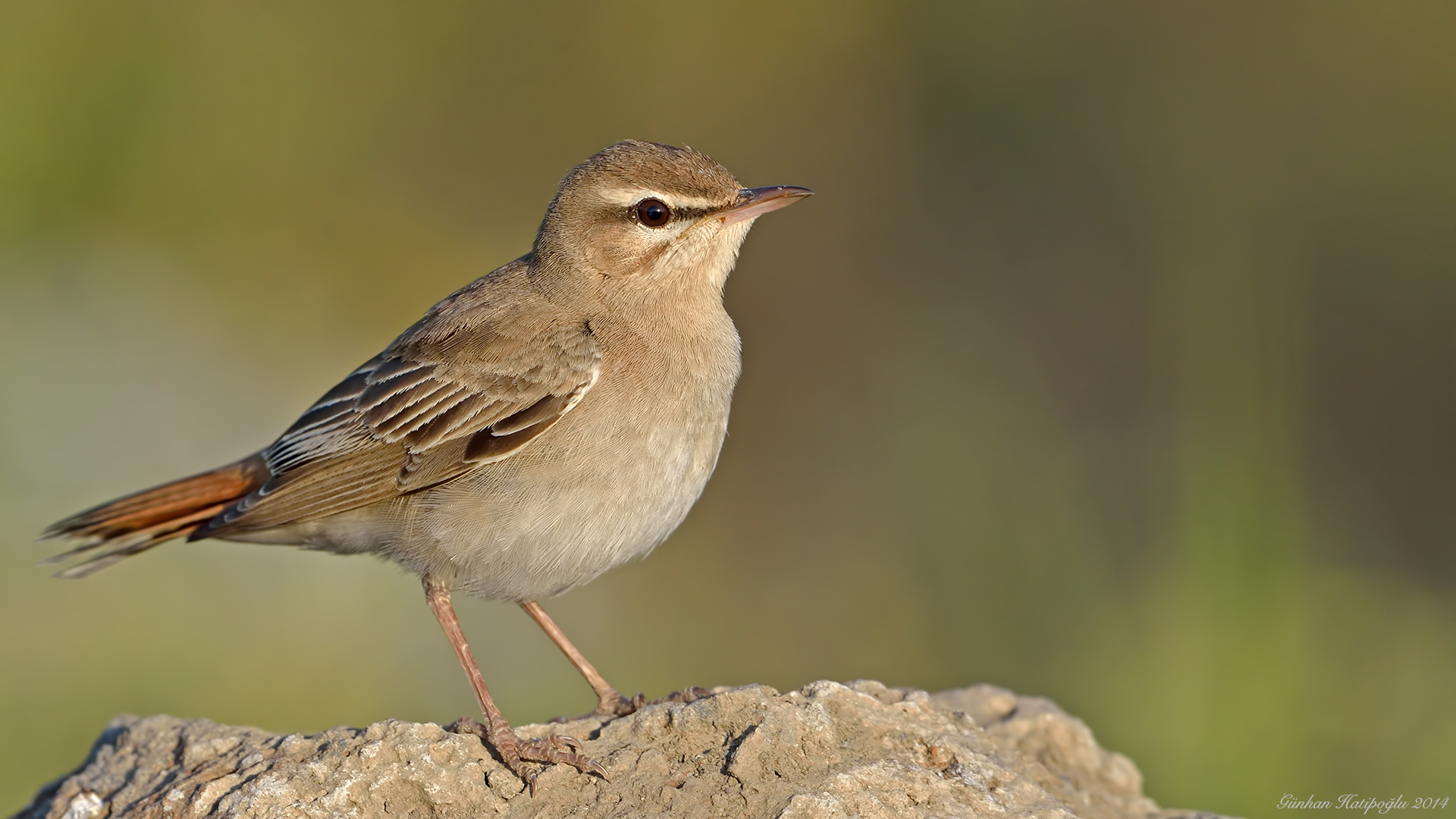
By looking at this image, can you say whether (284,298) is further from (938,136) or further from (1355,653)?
(1355,653)

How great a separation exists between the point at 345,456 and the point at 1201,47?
8.38 m

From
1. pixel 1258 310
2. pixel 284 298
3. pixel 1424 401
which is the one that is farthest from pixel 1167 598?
pixel 284 298

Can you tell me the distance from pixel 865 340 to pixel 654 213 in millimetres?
5753

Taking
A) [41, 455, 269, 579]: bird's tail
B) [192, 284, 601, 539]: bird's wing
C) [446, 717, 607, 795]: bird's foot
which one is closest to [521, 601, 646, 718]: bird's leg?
[446, 717, 607, 795]: bird's foot

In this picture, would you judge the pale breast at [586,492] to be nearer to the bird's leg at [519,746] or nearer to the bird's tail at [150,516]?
the bird's leg at [519,746]

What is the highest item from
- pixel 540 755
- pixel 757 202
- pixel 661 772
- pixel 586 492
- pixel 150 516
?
pixel 757 202

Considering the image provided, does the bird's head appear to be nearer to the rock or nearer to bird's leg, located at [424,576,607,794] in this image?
bird's leg, located at [424,576,607,794]

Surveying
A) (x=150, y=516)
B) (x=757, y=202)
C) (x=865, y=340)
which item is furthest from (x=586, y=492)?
(x=865, y=340)

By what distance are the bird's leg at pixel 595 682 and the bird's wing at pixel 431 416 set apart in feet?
2.77

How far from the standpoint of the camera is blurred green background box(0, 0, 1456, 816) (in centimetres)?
620

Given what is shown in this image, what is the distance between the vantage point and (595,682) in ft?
17.6

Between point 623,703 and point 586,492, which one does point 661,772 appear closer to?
point 623,703

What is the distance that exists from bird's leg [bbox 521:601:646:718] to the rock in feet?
1.43

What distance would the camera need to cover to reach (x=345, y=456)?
18.4ft
